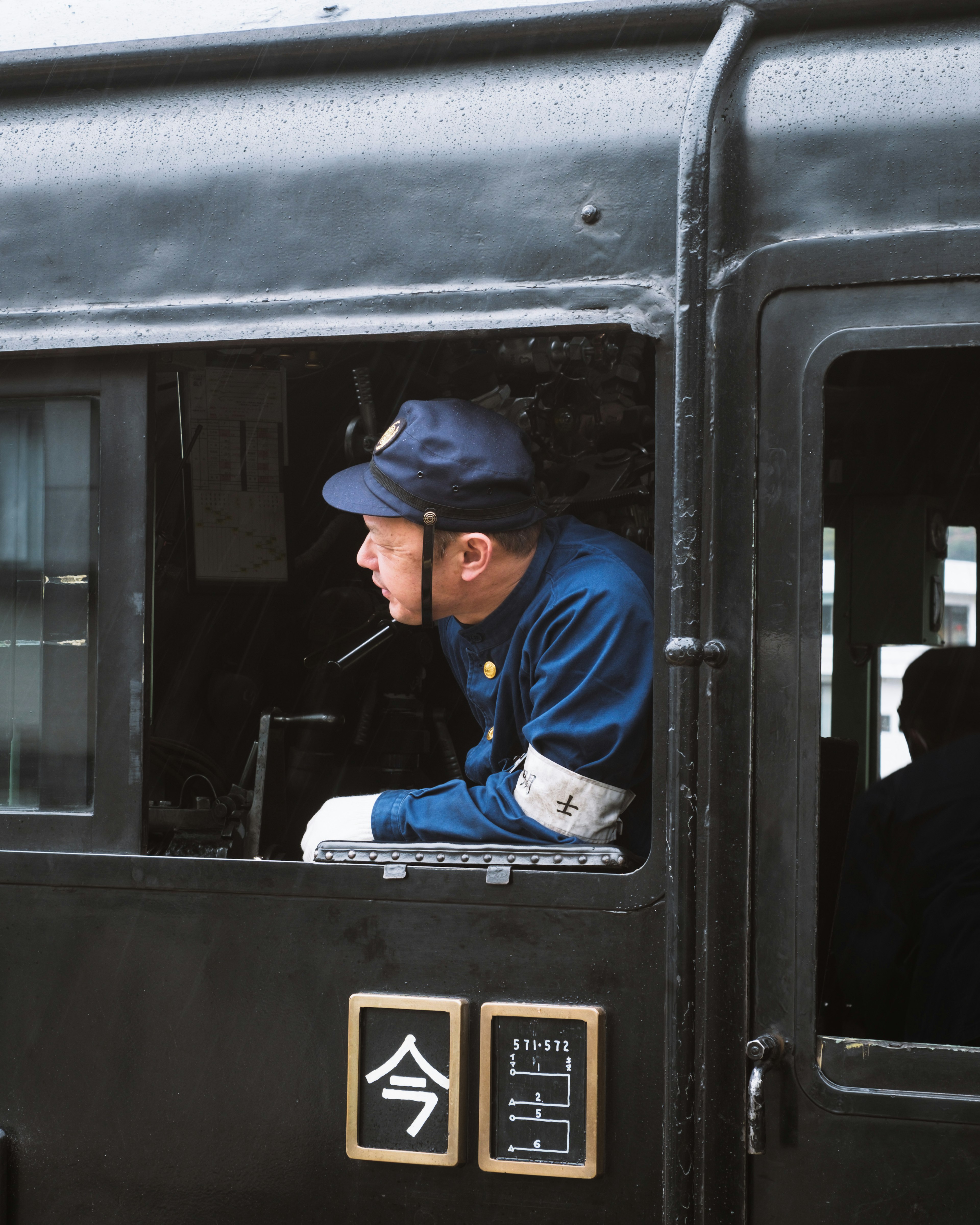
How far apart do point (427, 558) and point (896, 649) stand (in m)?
2.20

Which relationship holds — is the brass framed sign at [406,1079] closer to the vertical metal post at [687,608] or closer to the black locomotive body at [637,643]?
Answer: the black locomotive body at [637,643]

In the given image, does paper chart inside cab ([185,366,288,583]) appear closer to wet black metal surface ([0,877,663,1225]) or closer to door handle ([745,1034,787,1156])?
wet black metal surface ([0,877,663,1225])

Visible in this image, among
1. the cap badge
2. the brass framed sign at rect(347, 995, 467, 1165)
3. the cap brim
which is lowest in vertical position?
the brass framed sign at rect(347, 995, 467, 1165)

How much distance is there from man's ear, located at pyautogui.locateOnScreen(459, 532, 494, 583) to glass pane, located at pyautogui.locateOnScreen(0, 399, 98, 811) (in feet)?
1.97

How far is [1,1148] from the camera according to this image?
6.01 feet

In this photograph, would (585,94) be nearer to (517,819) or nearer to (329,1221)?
(517,819)

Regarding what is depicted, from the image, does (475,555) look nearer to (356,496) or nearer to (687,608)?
(356,496)

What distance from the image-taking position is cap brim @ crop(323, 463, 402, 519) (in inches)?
80.0

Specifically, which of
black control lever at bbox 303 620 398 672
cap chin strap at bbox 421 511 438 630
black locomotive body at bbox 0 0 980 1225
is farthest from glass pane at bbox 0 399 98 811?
black control lever at bbox 303 620 398 672

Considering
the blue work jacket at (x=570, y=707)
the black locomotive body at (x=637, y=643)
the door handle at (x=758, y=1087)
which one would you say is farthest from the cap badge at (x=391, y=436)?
the door handle at (x=758, y=1087)

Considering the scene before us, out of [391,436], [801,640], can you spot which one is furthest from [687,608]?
[391,436]

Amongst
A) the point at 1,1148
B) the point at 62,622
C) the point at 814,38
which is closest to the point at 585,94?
the point at 814,38

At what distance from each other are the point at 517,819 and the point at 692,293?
Result: 783 millimetres

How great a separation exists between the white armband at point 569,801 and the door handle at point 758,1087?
37 centimetres
